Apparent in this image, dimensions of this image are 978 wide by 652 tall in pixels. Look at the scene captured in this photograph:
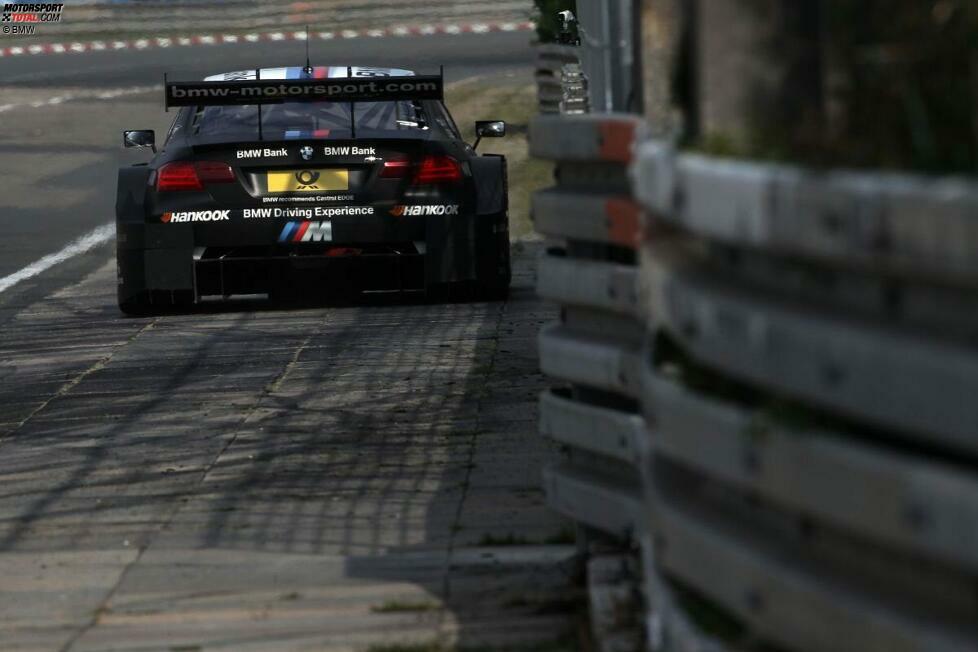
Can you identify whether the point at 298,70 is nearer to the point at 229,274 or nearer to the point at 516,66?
the point at 229,274

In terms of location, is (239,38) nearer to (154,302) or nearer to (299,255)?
(154,302)

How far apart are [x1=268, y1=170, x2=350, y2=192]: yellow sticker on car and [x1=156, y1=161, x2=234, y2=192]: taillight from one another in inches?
9.1

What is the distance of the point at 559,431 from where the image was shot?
4.87 m

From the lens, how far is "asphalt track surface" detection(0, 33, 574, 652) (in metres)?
4.98

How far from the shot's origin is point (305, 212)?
10.7 meters

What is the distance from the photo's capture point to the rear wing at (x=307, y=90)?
399 inches

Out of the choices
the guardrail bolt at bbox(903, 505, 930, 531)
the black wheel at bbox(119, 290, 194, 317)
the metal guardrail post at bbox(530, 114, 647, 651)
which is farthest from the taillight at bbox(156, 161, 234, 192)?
the guardrail bolt at bbox(903, 505, 930, 531)

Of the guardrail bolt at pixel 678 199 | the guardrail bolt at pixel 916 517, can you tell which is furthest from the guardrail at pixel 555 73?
the guardrail bolt at pixel 916 517

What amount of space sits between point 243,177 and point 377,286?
2.97 feet

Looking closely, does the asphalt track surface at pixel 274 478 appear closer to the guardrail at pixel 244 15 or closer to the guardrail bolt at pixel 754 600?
the guardrail bolt at pixel 754 600

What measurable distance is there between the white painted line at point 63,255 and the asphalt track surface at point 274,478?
108 centimetres

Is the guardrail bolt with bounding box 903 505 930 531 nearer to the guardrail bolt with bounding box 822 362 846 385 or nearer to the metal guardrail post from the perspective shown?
the guardrail bolt with bounding box 822 362 846 385

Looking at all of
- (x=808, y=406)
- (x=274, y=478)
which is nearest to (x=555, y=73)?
(x=274, y=478)

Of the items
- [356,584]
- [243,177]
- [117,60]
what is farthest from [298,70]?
[117,60]
